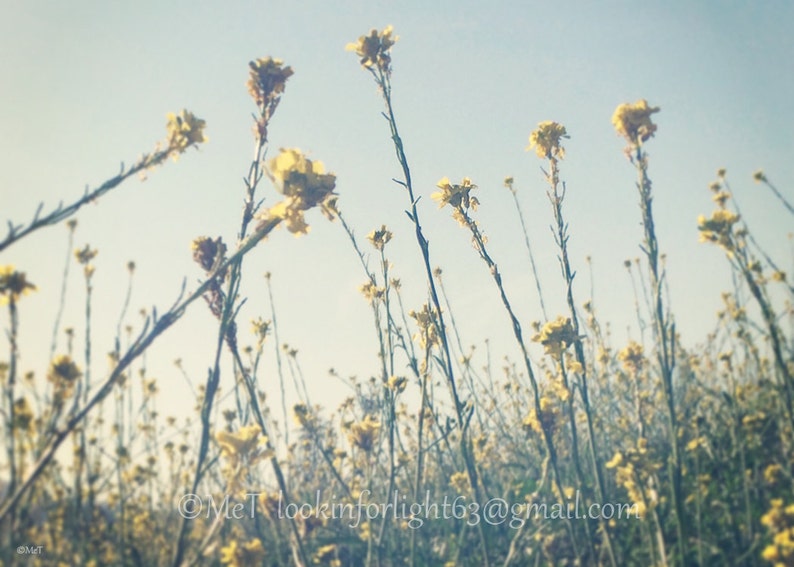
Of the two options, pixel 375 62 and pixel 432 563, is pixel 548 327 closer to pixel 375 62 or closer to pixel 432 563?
pixel 375 62

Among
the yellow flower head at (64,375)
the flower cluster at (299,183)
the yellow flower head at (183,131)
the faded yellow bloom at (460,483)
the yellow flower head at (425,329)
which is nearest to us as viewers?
the flower cluster at (299,183)

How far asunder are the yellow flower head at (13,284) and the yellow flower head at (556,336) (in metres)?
2.23

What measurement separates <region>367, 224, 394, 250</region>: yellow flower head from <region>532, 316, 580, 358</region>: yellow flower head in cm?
137

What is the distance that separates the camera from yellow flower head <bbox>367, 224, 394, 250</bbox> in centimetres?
347

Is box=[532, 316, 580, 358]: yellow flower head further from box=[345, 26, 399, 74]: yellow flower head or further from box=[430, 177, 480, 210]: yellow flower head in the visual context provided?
box=[345, 26, 399, 74]: yellow flower head

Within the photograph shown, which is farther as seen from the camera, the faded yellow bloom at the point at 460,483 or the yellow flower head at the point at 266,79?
the faded yellow bloom at the point at 460,483

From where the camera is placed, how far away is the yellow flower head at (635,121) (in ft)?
7.47

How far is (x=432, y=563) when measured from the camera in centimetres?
338

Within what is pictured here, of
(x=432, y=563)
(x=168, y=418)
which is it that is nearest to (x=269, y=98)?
(x=432, y=563)

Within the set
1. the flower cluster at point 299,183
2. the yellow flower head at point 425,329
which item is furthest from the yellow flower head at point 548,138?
the flower cluster at point 299,183

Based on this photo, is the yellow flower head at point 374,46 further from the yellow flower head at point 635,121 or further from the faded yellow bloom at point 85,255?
the faded yellow bloom at point 85,255

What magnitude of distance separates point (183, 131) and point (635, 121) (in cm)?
196

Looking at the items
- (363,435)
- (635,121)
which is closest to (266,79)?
(635,121)

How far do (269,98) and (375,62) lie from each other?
37.7 inches
